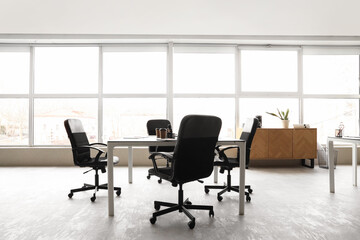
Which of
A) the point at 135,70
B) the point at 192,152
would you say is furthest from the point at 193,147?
the point at 135,70

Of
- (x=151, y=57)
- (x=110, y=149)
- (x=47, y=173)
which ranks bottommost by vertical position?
(x=47, y=173)

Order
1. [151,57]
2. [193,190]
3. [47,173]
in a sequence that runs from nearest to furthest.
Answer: [193,190] < [47,173] < [151,57]

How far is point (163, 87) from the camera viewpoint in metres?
6.21

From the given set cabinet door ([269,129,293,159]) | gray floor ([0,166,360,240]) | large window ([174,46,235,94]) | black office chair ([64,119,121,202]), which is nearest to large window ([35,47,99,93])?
large window ([174,46,235,94])

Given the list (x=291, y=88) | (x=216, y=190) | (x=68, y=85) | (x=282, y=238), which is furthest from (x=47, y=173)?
(x=291, y=88)

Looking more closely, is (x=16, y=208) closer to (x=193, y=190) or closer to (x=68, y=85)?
(x=193, y=190)

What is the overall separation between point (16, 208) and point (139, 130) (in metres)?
3.50

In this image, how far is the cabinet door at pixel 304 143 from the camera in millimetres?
5520

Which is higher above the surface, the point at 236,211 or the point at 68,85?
the point at 68,85

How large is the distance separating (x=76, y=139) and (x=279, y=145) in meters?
4.28

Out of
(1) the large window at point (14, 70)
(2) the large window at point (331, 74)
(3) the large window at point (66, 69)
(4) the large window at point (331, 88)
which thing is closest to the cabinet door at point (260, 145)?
(4) the large window at point (331, 88)

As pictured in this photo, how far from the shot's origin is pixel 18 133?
6129mm

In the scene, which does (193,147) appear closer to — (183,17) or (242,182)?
(242,182)

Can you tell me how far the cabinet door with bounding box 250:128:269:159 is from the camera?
5469 mm
